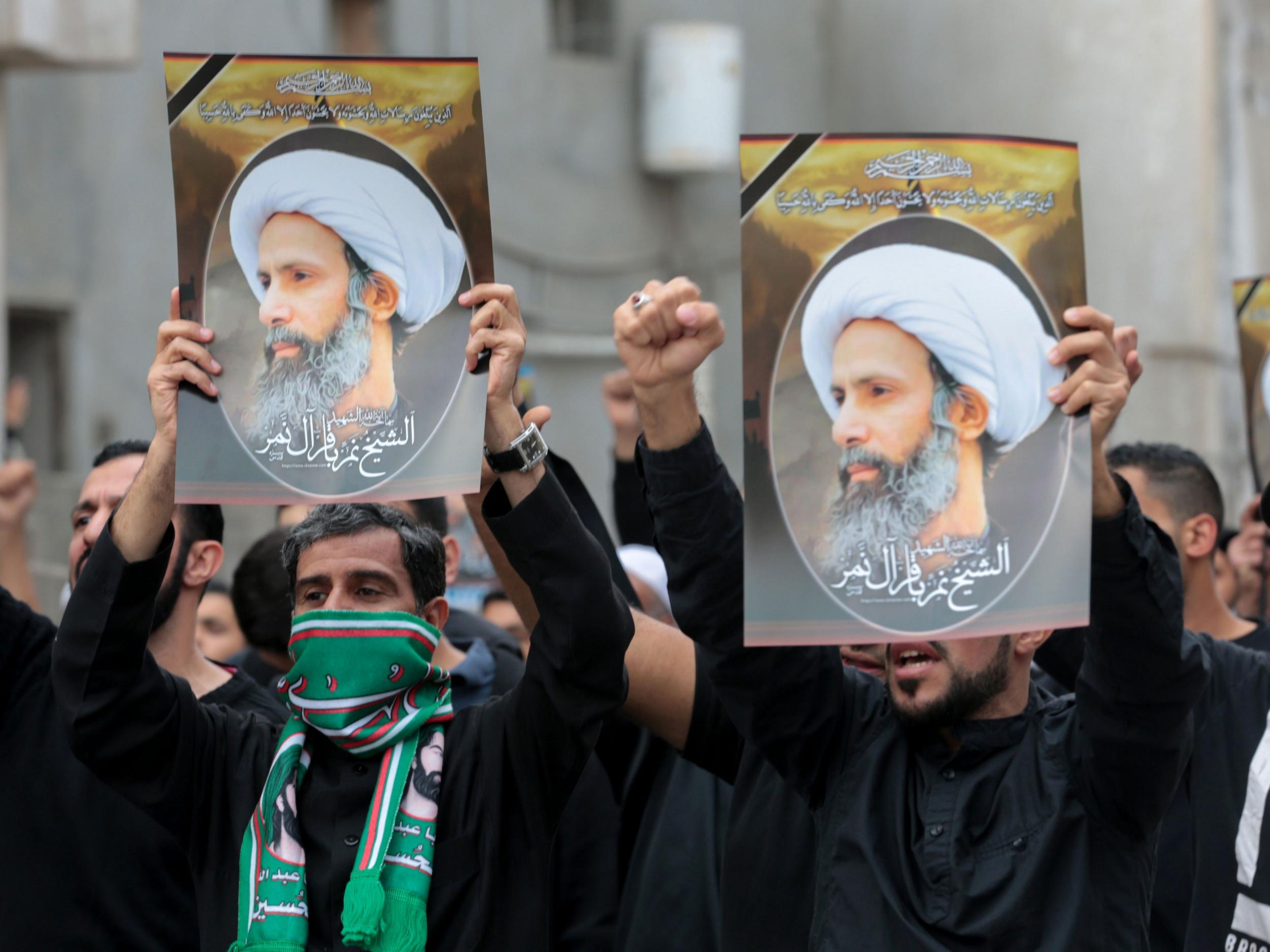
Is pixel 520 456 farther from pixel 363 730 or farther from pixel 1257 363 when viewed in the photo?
pixel 1257 363

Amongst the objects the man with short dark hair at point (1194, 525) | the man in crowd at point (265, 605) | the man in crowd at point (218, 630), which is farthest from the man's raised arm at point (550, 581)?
the man in crowd at point (218, 630)

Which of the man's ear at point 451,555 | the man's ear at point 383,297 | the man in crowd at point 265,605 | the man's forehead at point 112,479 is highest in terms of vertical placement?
the man's ear at point 383,297

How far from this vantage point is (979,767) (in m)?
2.71

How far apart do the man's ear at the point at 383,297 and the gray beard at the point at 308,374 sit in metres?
0.02

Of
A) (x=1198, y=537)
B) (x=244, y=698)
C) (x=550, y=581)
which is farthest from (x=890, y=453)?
(x=1198, y=537)

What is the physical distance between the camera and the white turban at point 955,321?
2475 mm

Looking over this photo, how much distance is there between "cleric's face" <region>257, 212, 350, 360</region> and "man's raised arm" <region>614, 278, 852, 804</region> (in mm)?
461

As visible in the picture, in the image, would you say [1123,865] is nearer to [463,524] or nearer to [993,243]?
[993,243]

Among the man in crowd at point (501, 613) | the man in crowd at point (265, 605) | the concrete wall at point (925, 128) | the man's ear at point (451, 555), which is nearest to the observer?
the man's ear at point (451, 555)

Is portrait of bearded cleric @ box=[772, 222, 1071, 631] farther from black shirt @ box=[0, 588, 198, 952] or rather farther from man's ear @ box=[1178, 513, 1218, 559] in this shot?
man's ear @ box=[1178, 513, 1218, 559]

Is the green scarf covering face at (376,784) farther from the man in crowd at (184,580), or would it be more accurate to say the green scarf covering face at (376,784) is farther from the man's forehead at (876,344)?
the man's forehead at (876,344)

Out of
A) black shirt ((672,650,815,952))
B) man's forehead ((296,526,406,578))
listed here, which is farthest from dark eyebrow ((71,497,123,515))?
black shirt ((672,650,815,952))

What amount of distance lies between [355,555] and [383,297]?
46cm

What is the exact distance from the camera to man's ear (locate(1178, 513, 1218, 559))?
434cm
